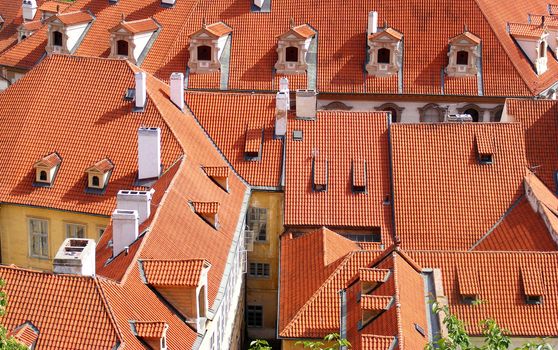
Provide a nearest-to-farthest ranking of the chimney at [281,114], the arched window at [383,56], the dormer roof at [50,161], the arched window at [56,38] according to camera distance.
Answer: the dormer roof at [50,161] → the chimney at [281,114] → the arched window at [383,56] → the arched window at [56,38]

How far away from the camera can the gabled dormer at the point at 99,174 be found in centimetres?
5622

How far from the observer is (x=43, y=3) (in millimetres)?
95312

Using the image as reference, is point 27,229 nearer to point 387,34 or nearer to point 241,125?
point 241,125

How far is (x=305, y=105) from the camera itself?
2494 inches

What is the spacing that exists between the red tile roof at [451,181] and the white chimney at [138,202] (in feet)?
48.7

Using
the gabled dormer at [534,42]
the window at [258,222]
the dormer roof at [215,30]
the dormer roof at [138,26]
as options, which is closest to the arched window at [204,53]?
the dormer roof at [215,30]

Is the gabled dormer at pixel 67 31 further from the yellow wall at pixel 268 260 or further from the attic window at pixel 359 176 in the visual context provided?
the attic window at pixel 359 176

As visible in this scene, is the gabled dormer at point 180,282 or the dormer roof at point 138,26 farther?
the dormer roof at point 138,26

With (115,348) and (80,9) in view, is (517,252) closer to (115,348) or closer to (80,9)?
(115,348)

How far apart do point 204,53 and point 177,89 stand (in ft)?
46.2

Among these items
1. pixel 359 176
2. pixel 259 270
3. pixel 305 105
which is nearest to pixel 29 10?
pixel 305 105

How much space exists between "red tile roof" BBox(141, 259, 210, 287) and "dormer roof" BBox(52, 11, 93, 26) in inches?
1453

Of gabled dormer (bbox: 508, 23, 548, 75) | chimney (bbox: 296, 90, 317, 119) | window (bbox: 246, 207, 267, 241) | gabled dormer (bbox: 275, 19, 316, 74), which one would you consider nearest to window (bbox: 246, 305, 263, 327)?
window (bbox: 246, 207, 267, 241)

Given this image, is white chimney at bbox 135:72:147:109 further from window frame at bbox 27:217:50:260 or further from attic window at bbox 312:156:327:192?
attic window at bbox 312:156:327:192
